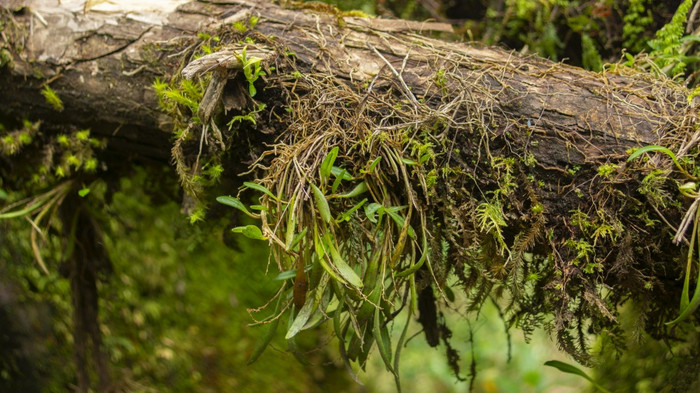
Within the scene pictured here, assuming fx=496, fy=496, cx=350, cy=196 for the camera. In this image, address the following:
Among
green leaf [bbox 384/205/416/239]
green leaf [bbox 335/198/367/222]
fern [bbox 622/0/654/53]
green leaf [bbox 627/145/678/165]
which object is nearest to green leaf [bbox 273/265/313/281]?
green leaf [bbox 335/198/367/222]

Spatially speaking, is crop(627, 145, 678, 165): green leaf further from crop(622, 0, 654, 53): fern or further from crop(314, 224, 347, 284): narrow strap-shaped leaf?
crop(622, 0, 654, 53): fern

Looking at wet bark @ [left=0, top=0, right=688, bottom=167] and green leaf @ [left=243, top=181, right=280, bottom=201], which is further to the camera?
wet bark @ [left=0, top=0, right=688, bottom=167]

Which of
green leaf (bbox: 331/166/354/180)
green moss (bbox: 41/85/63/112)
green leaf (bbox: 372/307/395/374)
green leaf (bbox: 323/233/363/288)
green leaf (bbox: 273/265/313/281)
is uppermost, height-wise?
green leaf (bbox: 331/166/354/180)

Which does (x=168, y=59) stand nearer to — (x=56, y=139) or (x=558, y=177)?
(x=56, y=139)

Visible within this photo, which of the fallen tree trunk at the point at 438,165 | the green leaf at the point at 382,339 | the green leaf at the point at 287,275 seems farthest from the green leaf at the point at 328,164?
the green leaf at the point at 382,339

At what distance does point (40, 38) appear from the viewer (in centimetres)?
161

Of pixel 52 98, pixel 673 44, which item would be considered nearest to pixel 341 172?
pixel 52 98

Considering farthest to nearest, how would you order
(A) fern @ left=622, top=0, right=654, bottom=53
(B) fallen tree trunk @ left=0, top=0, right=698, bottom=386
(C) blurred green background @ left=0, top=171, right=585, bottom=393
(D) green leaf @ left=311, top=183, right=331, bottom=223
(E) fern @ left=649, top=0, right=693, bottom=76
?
(C) blurred green background @ left=0, top=171, right=585, bottom=393 < (A) fern @ left=622, top=0, right=654, bottom=53 < (E) fern @ left=649, top=0, right=693, bottom=76 < (B) fallen tree trunk @ left=0, top=0, right=698, bottom=386 < (D) green leaf @ left=311, top=183, right=331, bottom=223

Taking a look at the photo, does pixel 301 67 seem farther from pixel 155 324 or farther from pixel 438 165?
pixel 155 324

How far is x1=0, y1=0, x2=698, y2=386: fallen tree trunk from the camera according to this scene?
1.19 m

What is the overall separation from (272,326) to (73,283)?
4.81 feet

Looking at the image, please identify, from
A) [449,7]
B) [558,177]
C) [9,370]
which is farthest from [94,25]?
[9,370]

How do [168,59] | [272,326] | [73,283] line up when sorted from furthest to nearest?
[73,283], [168,59], [272,326]

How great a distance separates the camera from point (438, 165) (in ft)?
4.08
